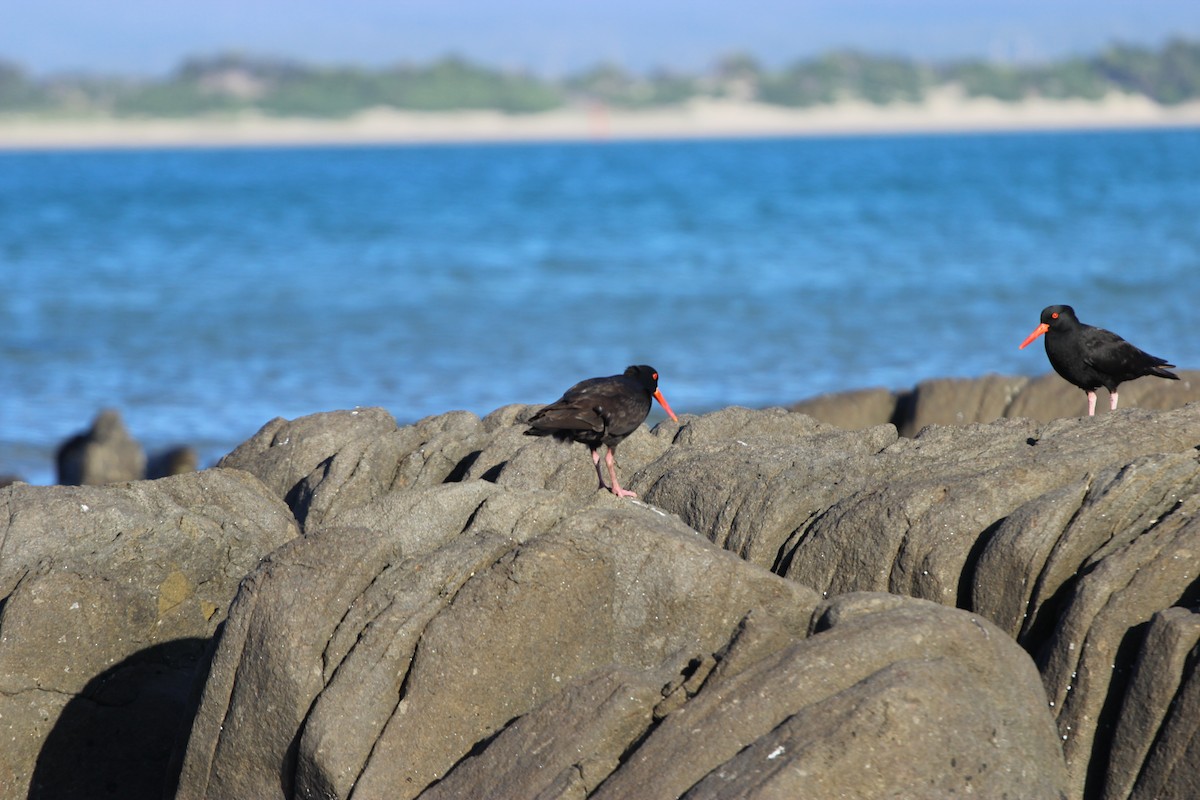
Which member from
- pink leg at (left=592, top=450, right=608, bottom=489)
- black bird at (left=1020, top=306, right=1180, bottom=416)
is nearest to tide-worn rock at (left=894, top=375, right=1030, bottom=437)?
black bird at (left=1020, top=306, right=1180, bottom=416)

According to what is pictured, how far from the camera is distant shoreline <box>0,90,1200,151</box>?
15950 cm

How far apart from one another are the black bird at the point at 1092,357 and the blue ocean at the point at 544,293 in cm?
762

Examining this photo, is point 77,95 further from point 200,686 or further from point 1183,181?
point 200,686

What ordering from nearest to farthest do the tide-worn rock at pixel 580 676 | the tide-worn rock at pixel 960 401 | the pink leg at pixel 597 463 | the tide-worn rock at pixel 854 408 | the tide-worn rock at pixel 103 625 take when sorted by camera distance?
the tide-worn rock at pixel 580 676, the tide-worn rock at pixel 103 625, the pink leg at pixel 597 463, the tide-worn rock at pixel 960 401, the tide-worn rock at pixel 854 408

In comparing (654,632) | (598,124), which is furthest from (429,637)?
(598,124)

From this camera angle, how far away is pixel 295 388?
64.5ft

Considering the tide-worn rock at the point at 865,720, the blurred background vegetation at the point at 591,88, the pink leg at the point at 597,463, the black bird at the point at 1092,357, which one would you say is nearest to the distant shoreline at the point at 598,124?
the blurred background vegetation at the point at 591,88

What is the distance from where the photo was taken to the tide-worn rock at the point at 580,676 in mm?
4730

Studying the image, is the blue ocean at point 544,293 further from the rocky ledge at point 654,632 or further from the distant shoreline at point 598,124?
the distant shoreline at point 598,124

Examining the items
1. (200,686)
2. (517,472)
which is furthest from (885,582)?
(200,686)

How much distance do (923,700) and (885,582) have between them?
5.49ft

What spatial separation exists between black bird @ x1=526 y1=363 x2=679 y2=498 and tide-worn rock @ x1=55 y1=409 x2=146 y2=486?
6.91m

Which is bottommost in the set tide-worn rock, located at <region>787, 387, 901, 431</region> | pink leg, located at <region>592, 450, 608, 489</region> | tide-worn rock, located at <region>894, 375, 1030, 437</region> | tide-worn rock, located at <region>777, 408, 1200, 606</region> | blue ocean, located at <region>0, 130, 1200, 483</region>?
blue ocean, located at <region>0, 130, 1200, 483</region>

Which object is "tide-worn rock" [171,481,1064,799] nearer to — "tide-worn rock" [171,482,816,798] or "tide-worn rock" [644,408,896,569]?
"tide-worn rock" [171,482,816,798]
